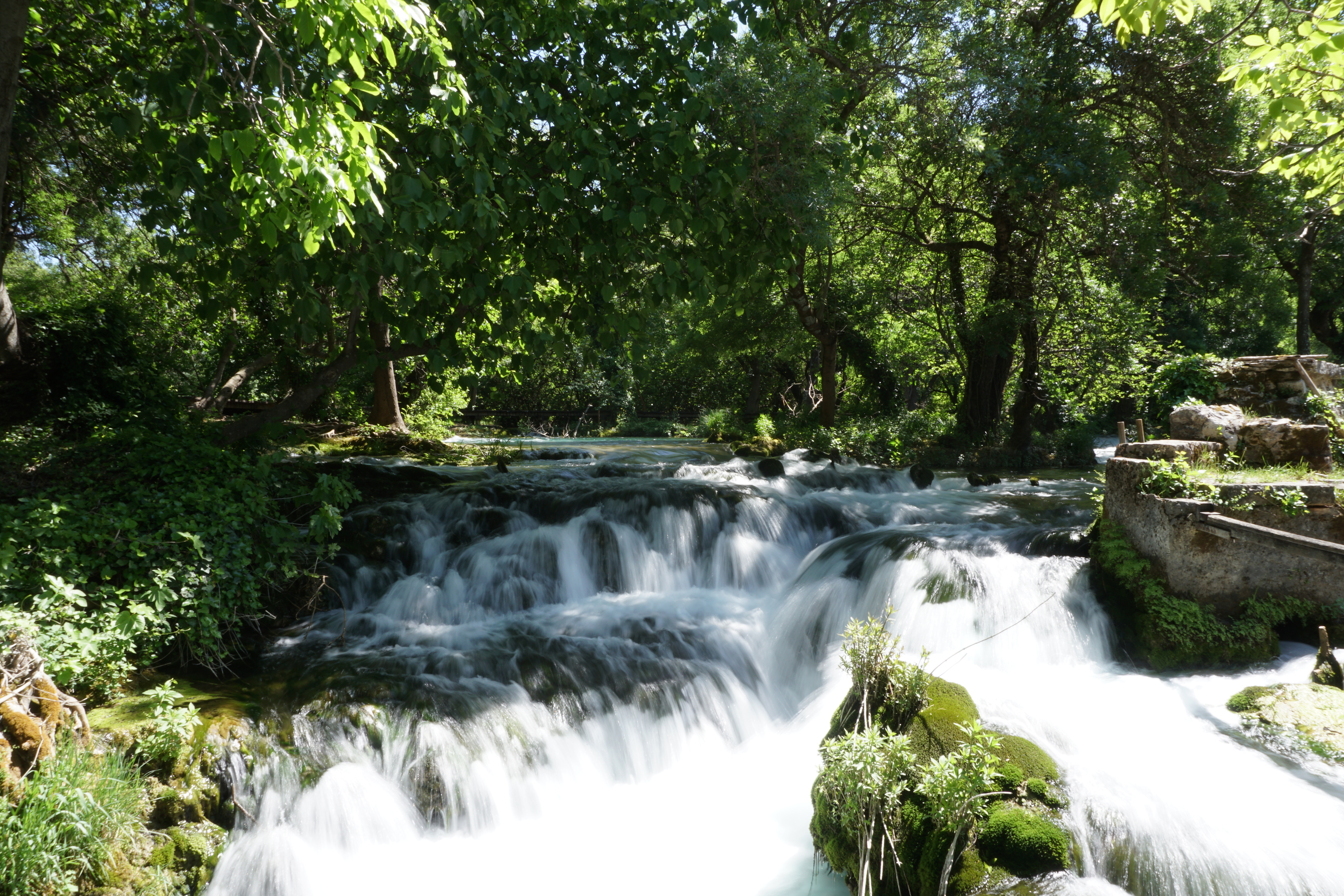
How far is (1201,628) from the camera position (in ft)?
19.7

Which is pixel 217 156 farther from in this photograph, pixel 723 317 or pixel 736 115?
pixel 723 317

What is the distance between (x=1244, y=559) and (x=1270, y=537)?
1.07 metres

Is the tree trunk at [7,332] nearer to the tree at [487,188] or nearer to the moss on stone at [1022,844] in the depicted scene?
the tree at [487,188]

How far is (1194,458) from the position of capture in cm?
694

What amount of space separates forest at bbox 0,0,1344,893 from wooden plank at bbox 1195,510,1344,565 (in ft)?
9.63

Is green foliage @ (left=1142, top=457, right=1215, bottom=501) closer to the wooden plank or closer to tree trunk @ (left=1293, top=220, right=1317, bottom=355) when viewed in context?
the wooden plank

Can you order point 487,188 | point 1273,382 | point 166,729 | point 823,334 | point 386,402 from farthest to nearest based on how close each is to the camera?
point 823,334, point 386,402, point 1273,382, point 487,188, point 166,729

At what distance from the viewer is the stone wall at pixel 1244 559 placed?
6016 mm

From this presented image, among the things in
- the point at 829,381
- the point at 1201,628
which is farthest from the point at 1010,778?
the point at 829,381

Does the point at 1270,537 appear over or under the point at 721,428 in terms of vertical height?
under

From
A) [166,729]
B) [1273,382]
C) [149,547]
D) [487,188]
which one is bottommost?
[166,729]

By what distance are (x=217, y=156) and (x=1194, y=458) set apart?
8414 millimetres

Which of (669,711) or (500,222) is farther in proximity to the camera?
(500,222)

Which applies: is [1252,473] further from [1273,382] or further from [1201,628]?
[1273,382]
